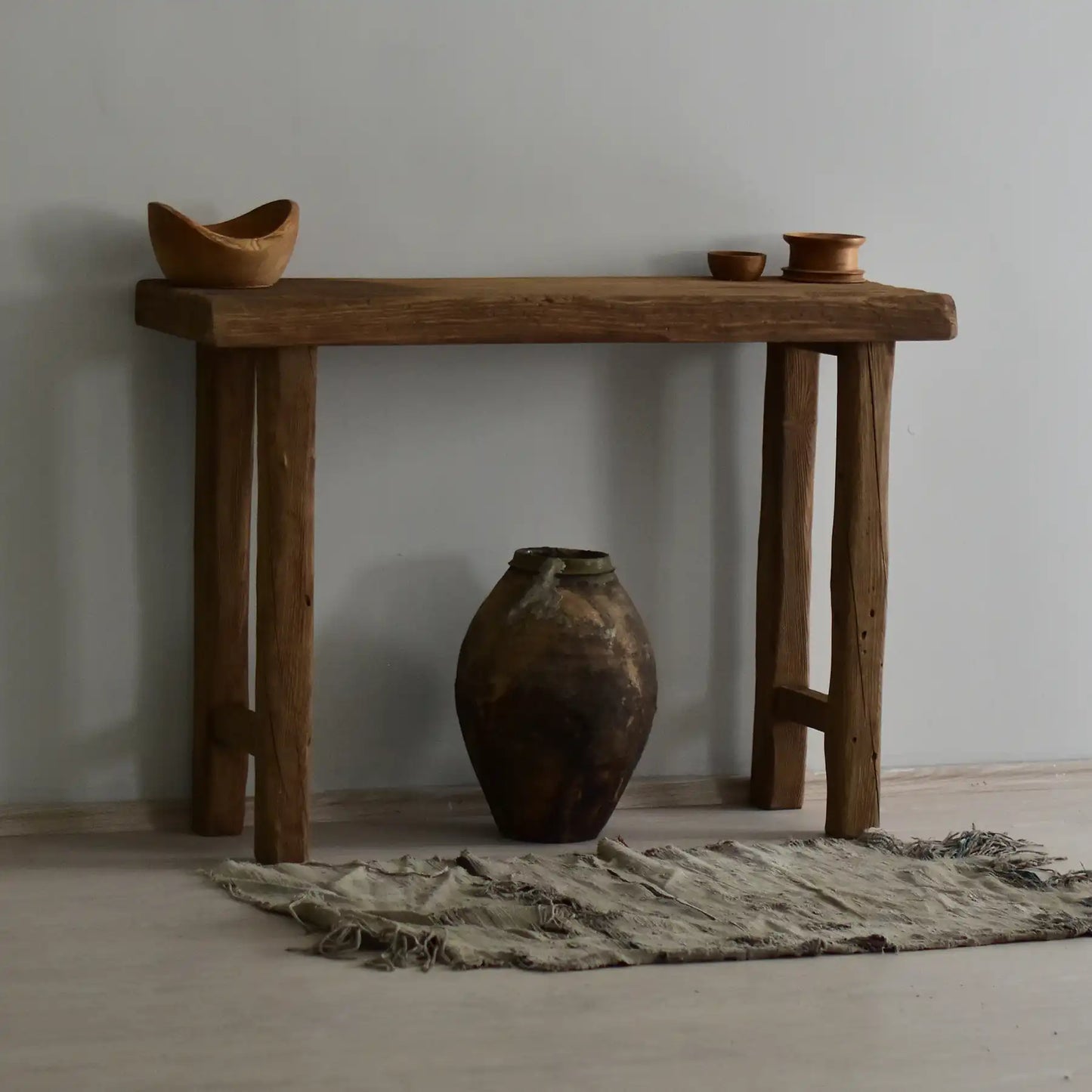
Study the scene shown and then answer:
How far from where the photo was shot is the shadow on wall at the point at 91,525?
289 centimetres

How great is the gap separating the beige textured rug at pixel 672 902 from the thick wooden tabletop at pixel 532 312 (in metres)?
0.81

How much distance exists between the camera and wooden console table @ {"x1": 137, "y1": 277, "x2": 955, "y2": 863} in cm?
266

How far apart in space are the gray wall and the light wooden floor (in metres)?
0.57

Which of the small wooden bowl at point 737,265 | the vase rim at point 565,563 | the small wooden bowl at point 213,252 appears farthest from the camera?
the small wooden bowl at point 737,265

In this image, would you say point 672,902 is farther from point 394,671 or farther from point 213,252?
point 213,252

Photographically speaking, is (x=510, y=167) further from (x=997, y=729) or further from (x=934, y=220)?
(x=997, y=729)

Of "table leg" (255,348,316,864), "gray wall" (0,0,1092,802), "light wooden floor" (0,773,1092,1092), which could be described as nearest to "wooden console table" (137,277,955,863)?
"table leg" (255,348,316,864)

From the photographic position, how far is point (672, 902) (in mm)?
2621

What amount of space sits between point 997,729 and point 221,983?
1.77 meters

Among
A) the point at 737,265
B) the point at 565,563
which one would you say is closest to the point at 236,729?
the point at 565,563

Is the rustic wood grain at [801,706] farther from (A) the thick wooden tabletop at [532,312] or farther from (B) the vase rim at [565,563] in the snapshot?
(A) the thick wooden tabletop at [532,312]

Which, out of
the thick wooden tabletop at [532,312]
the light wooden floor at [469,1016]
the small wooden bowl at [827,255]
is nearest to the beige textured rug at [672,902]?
the light wooden floor at [469,1016]

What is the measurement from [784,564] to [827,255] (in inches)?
21.9

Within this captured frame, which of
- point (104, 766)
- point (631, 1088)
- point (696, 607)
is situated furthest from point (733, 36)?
point (631, 1088)
